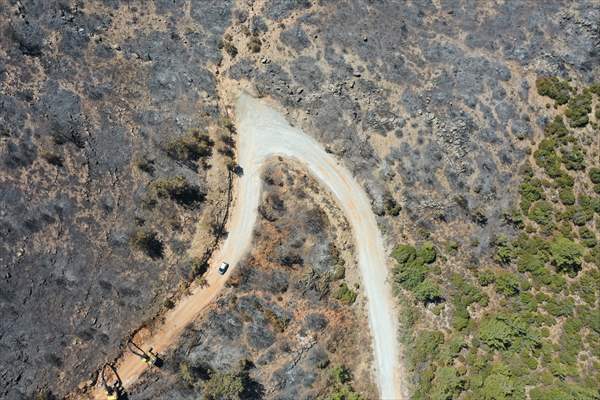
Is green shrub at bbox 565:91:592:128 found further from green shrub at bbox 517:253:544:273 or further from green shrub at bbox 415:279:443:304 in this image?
green shrub at bbox 415:279:443:304

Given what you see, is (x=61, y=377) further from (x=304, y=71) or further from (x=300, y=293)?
(x=304, y=71)

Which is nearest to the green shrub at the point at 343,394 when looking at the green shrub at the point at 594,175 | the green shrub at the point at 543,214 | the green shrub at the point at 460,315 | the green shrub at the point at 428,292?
the green shrub at the point at 428,292

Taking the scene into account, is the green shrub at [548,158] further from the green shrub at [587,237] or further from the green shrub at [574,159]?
the green shrub at [587,237]

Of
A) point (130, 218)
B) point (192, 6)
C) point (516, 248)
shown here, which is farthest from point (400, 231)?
point (192, 6)

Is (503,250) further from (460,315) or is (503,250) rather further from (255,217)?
(255,217)


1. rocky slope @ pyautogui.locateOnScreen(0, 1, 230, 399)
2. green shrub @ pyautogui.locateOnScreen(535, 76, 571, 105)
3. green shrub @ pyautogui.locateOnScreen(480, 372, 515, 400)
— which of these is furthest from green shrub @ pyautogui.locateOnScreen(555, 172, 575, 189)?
rocky slope @ pyautogui.locateOnScreen(0, 1, 230, 399)

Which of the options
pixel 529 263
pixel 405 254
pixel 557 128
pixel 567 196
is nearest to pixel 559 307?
pixel 529 263

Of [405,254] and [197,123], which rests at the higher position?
[405,254]
